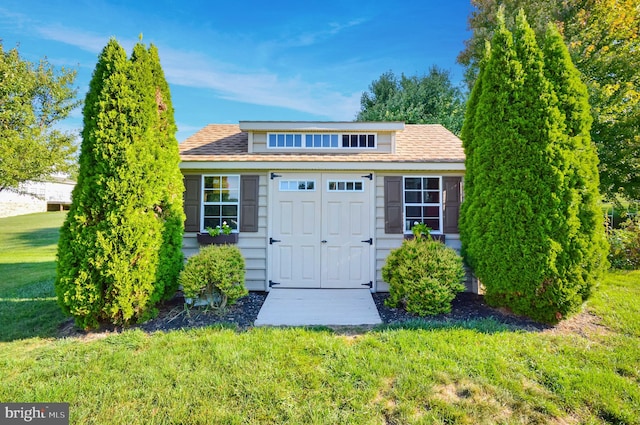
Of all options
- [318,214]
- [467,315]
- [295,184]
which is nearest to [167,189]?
[295,184]

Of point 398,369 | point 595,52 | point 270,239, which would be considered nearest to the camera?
point 398,369

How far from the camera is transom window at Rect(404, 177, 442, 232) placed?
18.2 ft

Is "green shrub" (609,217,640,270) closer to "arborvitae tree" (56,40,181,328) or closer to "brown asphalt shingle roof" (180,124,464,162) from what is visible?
"brown asphalt shingle roof" (180,124,464,162)

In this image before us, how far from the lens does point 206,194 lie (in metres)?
5.56

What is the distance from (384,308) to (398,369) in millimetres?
1821

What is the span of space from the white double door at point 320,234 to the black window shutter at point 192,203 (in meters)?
1.44

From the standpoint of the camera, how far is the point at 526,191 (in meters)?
3.94

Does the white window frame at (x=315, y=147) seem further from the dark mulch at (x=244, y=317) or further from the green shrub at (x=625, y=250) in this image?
the green shrub at (x=625, y=250)

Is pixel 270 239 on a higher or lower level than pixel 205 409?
higher

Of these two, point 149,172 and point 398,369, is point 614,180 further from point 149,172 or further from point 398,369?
point 149,172

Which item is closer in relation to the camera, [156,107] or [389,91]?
[156,107]

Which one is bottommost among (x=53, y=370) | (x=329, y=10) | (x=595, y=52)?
(x=53, y=370)

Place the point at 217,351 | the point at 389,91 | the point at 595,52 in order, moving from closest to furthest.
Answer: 1. the point at 217,351
2. the point at 595,52
3. the point at 389,91

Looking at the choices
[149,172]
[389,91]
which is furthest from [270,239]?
[389,91]
